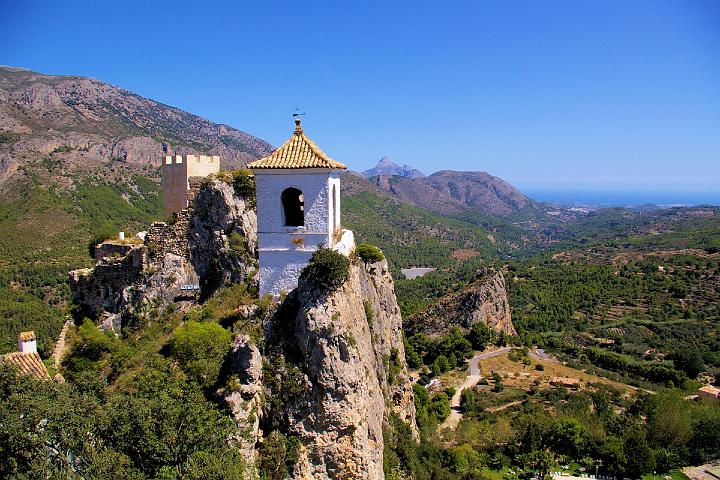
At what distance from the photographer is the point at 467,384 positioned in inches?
2180

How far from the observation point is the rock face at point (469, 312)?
72.4 metres

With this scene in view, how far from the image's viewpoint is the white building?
59.7 feet

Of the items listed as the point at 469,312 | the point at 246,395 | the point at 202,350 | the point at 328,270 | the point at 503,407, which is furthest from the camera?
the point at 469,312

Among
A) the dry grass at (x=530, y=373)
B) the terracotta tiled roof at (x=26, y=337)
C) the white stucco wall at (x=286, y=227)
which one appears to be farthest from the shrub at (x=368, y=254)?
the dry grass at (x=530, y=373)

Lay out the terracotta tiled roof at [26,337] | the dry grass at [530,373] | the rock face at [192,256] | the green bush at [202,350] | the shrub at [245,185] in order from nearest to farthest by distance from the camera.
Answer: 1. the green bush at [202,350]
2. the terracotta tiled roof at [26,337]
3. the rock face at [192,256]
4. the shrub at [245,185]
5. the dry grass at [530,373]

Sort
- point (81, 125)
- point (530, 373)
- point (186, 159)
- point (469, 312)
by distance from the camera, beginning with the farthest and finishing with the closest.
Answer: point (81, 125) → point (469, 312) → point (530, 373) → point (186, 159)

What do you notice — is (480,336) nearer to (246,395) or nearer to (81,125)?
(246,395)

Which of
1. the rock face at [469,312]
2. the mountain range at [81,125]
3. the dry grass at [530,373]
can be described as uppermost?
the mountain range at [81,125]

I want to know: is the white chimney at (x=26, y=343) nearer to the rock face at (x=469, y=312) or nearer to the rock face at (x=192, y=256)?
the rock face at (x=192, y=256)

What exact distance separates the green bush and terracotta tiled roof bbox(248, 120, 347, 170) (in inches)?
244

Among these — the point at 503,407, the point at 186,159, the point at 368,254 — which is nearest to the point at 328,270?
the point at 368,254

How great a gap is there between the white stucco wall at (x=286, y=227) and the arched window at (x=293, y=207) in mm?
978

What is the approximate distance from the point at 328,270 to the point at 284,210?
11.7ft

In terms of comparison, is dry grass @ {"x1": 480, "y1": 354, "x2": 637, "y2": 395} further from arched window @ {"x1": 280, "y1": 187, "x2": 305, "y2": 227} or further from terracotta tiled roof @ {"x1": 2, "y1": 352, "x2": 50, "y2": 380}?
terracotta tiled roof @ {"x1": 2, "y1": 352, "x2": 50, "y2": 380}
